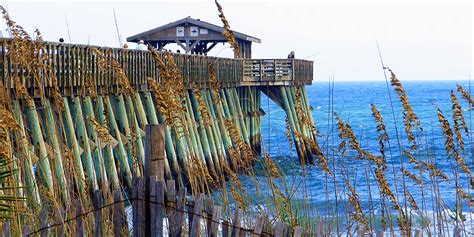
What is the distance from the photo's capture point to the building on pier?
32969 mm

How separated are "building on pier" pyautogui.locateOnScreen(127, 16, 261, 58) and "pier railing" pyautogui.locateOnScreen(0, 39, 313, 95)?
3.12m

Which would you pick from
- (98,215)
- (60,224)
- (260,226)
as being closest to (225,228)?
(260,226)

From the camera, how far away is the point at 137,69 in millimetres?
19891

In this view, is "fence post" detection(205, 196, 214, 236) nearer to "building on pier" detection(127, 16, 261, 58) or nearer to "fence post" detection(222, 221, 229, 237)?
"fence post" detection(222, 221, 229, 237)

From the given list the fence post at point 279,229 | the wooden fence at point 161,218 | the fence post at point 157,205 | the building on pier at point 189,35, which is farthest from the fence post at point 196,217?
the building on pier at point 189,35

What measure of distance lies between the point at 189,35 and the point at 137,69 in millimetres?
13490

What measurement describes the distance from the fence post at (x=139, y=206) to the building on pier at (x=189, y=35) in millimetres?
27591

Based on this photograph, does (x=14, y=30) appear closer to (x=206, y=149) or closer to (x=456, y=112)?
(x=456, y=112)

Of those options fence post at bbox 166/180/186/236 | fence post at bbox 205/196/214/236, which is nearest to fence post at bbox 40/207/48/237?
fence post at bbox 166/180/186/236

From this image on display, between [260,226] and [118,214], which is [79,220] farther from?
[260,226]

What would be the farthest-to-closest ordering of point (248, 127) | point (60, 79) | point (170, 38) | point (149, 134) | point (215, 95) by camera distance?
point (170, 38)
point (248, 127)
point (60, 79)
point (215, 95)
point (149, 134)

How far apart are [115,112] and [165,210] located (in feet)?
44.4

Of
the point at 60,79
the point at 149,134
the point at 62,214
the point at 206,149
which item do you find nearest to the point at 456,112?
the point at 149,134

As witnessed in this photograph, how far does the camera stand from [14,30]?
5.80 metres
